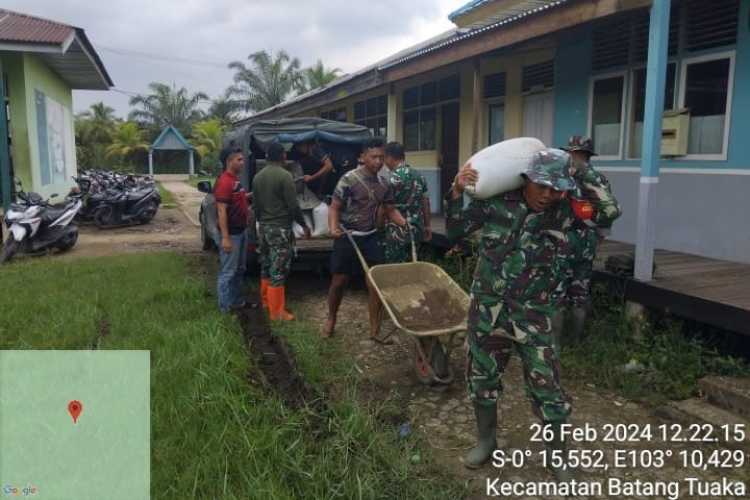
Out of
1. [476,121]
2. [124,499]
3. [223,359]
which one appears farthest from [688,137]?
[124,499]

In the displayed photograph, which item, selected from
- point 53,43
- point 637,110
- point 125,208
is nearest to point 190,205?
point 125,208

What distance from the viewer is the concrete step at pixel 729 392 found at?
3.72m

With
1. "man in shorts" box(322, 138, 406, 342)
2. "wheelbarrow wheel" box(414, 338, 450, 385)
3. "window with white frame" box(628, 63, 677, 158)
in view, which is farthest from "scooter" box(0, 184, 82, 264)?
"window with white frame" box(628, 63, 677, 158)

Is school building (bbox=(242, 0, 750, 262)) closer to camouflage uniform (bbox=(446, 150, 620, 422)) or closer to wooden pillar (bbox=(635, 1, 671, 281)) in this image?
wooden pillar (bbox=(635, 1, 671, 281))

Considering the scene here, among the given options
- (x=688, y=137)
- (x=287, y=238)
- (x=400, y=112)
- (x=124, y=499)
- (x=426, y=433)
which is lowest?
Answer: (x=426, y=433)

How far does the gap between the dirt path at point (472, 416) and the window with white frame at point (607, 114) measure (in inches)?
139

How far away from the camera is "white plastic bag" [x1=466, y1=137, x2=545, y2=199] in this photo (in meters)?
2.84

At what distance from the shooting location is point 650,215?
189 inches

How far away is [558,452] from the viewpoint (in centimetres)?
305

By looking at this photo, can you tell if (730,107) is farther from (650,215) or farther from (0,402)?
(0,402)

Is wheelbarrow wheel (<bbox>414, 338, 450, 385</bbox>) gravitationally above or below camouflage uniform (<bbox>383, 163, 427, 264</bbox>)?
below

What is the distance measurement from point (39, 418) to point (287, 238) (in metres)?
3.41

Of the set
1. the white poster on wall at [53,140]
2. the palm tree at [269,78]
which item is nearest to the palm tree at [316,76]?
the palm tree at [269,78]

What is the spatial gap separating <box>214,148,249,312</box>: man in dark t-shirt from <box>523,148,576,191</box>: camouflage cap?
137 inches
